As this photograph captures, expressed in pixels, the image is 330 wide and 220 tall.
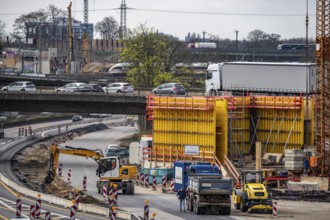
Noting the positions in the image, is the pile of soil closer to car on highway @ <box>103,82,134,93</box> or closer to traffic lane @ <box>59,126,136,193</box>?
traffic lane @ <box>59,126,136,193</box>

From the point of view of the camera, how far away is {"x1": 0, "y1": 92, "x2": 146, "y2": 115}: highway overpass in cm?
10025

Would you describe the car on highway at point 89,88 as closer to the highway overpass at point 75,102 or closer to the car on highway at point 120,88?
the car on highway at point 120,88

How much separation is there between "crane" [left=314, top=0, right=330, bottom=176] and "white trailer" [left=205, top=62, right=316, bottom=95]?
38.0ft

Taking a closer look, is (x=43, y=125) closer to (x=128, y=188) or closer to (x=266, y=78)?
(x=266, y=78)

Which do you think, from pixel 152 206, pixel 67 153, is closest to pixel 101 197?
pixel 152 206

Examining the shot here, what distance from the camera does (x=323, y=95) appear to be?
73.8 metres

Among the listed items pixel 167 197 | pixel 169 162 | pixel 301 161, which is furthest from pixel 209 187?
pixel 169 162

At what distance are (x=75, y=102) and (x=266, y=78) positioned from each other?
2266 cm

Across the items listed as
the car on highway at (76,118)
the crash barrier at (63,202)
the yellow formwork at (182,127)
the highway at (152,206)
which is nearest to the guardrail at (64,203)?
the crash barrier at (63,202)

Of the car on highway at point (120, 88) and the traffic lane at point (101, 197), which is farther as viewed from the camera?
the car on highway at point (120, 88)

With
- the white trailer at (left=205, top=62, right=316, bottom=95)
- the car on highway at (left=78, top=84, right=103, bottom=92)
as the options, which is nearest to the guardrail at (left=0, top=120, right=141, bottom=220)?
the white trailer at (left=205, top=62, right=316, bottom=95)

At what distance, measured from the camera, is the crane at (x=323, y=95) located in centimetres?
7275

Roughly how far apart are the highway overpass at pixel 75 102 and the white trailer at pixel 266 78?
11155 mm

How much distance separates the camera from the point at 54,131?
143 meters
